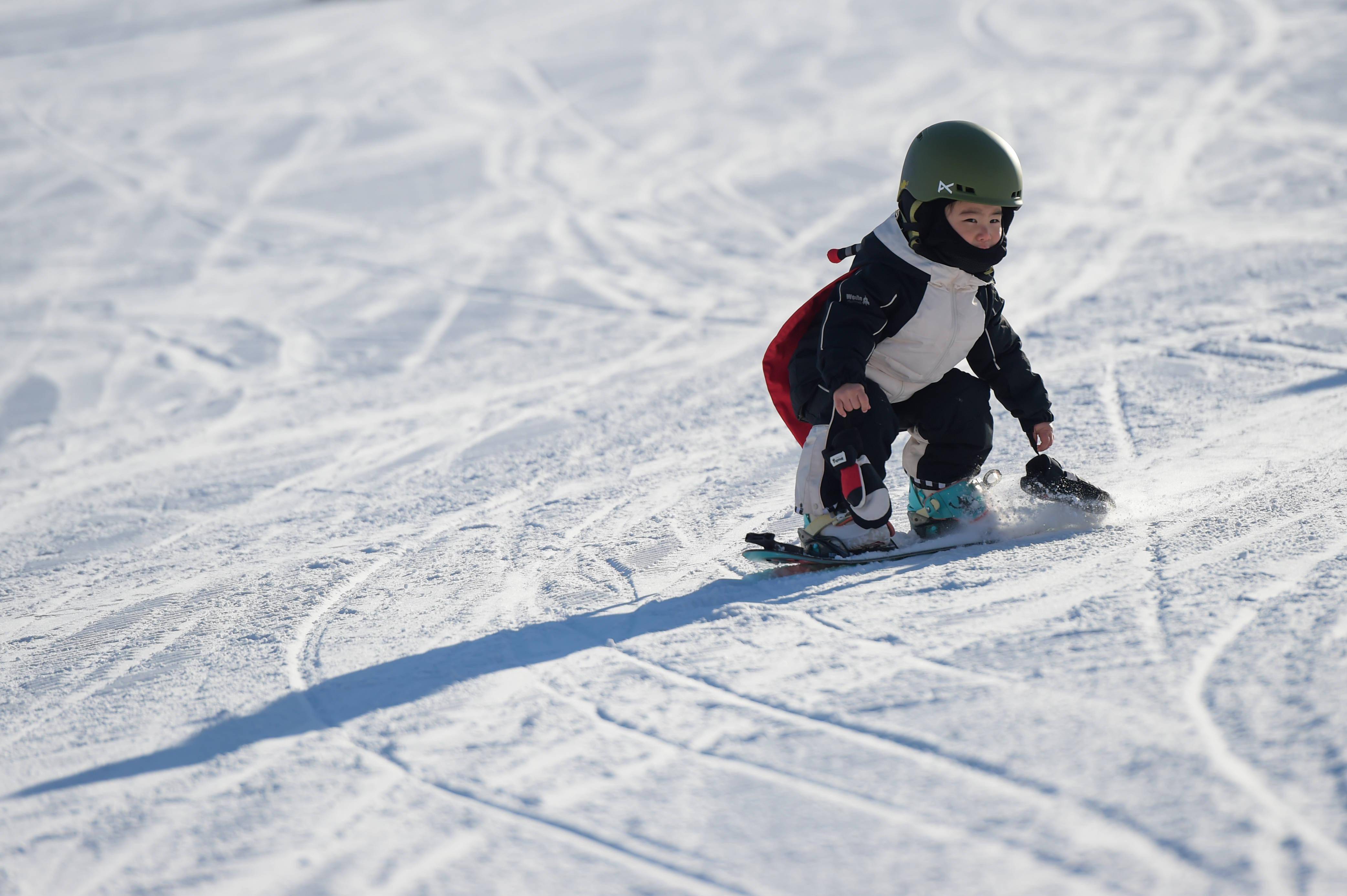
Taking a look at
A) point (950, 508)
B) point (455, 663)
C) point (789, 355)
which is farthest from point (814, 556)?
point (455, 663)

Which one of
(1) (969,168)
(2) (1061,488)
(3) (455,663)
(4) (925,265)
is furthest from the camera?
(2) (1061,488)

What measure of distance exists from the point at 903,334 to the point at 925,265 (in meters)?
0.21

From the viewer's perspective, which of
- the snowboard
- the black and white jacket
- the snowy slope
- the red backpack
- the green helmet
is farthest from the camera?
the red backpack

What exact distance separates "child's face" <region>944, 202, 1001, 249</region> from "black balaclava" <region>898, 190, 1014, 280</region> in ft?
0.04

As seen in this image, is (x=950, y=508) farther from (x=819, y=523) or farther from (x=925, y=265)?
(x=925, y=265)

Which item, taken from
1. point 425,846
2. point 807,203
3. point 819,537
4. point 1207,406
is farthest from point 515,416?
point 807,203

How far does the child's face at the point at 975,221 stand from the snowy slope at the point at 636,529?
0.88 m

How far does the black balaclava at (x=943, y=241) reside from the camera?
10.3 ft

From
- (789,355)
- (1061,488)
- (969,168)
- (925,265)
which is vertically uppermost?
(969,168)

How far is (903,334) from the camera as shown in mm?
3252

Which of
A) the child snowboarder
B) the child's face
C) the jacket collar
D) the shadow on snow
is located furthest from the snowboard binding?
the child's face

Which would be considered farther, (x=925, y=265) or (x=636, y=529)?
(x=636, y=529)

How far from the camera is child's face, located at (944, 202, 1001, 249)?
10.2 feet

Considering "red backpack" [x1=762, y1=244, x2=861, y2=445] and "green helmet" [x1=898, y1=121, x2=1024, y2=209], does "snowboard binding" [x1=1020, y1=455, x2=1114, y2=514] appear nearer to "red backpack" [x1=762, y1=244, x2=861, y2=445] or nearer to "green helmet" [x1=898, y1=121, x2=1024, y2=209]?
"red backpack" [x1=762, y1=244, x2=861, y2=445]
